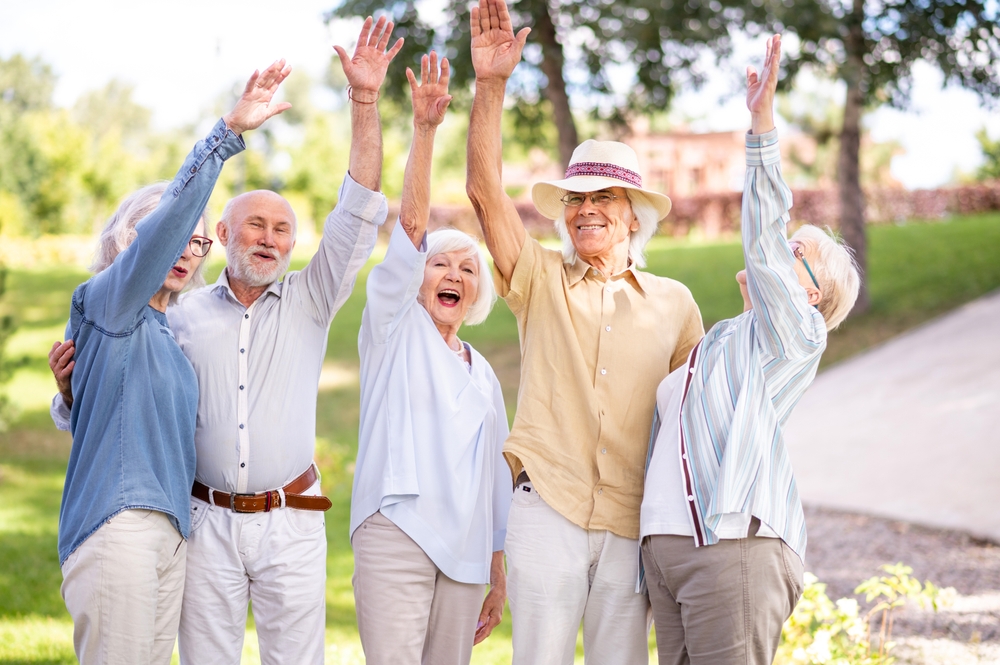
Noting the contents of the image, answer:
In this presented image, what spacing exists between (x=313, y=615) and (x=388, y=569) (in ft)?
1.06

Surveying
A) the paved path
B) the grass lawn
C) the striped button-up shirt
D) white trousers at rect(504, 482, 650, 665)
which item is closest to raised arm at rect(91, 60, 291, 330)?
white trousers at rect(504, 482, 650, 665)

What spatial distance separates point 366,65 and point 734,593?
81.6 inches

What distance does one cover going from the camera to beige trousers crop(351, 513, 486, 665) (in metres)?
3.12

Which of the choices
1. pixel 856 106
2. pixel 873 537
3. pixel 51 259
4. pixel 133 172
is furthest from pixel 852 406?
pixel 133 172

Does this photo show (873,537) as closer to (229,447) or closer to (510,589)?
(510,589)

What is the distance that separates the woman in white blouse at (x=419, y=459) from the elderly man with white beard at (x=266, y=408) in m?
0.15

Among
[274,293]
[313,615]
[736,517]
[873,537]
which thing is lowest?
[873,537]

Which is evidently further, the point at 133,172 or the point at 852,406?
the point at 133,172

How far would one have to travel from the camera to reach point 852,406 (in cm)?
1043

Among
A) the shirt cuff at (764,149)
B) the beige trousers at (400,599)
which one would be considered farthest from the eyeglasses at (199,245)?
the shirt cuff at (764,149)

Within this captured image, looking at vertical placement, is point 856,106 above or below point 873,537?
above

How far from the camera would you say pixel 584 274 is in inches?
130

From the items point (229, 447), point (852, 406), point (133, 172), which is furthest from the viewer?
point (133, 172)

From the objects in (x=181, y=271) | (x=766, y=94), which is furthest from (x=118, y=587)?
(x=766, y=94)
